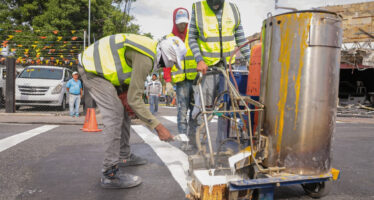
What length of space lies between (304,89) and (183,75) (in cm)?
229

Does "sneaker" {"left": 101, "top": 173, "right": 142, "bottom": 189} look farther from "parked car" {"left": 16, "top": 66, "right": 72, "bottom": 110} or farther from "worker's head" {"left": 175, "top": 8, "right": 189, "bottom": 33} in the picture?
"parked car" {"left": 16, "top": 66, "right": 72, "bottom": 110}

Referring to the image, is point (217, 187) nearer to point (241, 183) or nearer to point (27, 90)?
point (241, 183)

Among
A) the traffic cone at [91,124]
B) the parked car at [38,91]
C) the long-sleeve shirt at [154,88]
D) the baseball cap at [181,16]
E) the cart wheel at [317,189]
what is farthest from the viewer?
the long-sleeve shirt at [154,88]

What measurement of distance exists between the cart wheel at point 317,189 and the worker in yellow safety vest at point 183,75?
82.7 inches

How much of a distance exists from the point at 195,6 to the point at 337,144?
12.7 ft

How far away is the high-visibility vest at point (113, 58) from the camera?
113 inches

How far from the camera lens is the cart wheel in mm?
2660

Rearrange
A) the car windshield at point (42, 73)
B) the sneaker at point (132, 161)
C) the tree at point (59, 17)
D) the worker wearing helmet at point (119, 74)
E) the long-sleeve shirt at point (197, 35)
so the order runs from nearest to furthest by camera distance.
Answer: the worker wearing helmet at point (119, 74)
the sneaker at point (132, 161)
the long-sleeve shirt at point (197, 35)
the car windshield at point (42, 73)
the tree at point (59, 17)

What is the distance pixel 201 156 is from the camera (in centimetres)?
302

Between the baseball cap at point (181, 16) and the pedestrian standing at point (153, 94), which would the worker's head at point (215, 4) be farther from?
the pedestrian standing at point (153, 94)

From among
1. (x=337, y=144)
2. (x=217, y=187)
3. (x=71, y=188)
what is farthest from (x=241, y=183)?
(x=337, y=144)

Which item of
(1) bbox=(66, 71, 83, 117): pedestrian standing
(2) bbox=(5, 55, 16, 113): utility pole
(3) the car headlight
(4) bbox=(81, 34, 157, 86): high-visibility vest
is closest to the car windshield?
(3) the car headlight

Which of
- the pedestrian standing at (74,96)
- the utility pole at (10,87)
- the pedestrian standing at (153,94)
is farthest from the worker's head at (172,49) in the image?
the utility pole at (10,87)

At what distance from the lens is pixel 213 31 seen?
13.1 feet
